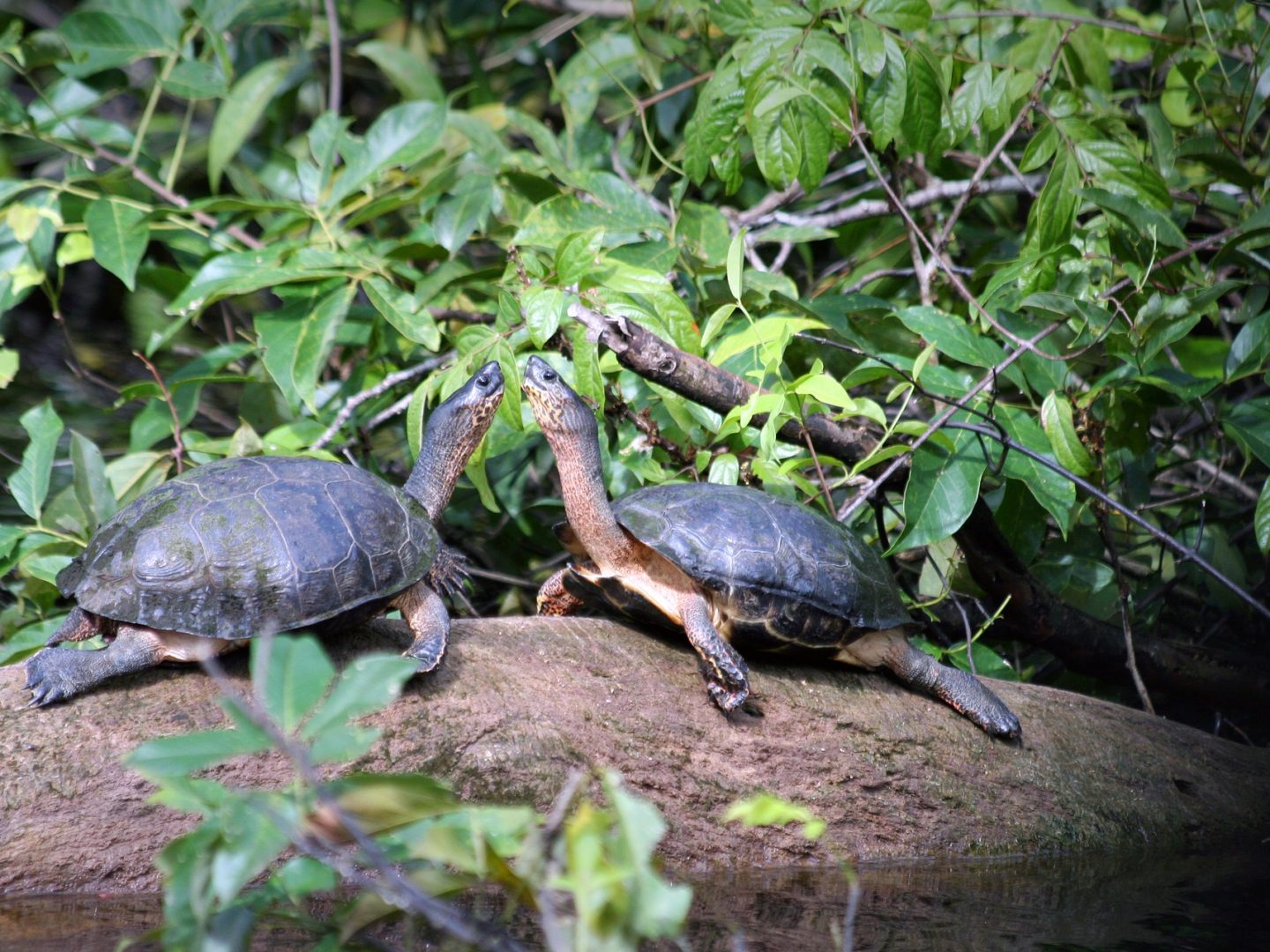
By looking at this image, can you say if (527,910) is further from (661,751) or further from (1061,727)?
(1061,727)

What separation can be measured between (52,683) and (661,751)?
1243 mm

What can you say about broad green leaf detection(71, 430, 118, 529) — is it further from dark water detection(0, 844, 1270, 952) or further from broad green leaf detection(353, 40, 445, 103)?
broad green leaf detection(353, 40, 445, 103)

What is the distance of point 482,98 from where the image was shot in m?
5.89

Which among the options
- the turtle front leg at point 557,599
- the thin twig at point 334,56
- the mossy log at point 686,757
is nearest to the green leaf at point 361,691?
the mossy log at point 686,757

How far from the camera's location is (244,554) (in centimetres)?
217

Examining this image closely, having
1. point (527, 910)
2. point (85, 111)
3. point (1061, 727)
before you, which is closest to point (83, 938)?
point (527, 910)

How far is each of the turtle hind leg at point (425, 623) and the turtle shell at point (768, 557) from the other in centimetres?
50

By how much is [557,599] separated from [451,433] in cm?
56

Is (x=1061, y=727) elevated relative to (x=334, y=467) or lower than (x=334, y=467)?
lower

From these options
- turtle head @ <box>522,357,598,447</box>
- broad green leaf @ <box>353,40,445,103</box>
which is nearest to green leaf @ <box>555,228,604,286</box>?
turtle head @ <box>522,357,598,447</box>

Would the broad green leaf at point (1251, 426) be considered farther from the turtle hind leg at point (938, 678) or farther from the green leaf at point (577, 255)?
the green leaf at point (577, 255)

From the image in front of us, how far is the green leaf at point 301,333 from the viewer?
132 inches

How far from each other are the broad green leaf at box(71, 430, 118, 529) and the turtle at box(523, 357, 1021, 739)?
1293mm

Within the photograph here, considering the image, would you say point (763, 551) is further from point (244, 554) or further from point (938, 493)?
point (244, 554)
